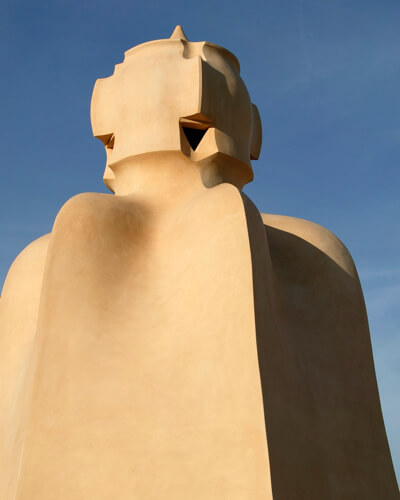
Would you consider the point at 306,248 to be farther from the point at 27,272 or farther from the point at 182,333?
the point at 27,272

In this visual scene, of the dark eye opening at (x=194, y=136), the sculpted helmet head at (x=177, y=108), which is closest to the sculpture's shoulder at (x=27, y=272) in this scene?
the sculpted helmet head at (x=177, y=108)

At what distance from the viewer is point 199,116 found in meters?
8.23

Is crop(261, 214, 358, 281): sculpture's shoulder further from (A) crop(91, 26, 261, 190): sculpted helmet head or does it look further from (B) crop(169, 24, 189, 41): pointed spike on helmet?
(B) crop(169, 24, 189, 41): pointed spike on helmet

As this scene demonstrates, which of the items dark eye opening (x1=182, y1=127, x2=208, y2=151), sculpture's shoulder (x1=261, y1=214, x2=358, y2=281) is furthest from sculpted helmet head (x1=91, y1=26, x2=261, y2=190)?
sculpture's shoulder (x1=261, y1=214, x2=358, y2=281)

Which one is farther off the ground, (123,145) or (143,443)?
(123,145)

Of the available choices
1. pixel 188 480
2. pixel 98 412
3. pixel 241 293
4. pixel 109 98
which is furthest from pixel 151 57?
pixel 188 480

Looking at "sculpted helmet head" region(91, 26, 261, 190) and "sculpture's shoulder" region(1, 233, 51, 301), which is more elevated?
"sculpted helmet head" region(91, 26, 261, 190)

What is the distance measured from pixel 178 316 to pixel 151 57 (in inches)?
140

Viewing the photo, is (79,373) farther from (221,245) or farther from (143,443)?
(221,245)

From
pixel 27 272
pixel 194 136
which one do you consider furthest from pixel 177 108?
pixel 27 272

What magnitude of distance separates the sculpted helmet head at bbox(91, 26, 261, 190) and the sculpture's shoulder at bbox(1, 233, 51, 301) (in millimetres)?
1284

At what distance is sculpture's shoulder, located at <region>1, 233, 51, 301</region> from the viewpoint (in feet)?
26.7

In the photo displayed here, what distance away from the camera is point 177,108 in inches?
326

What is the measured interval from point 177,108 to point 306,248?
6.92ft
